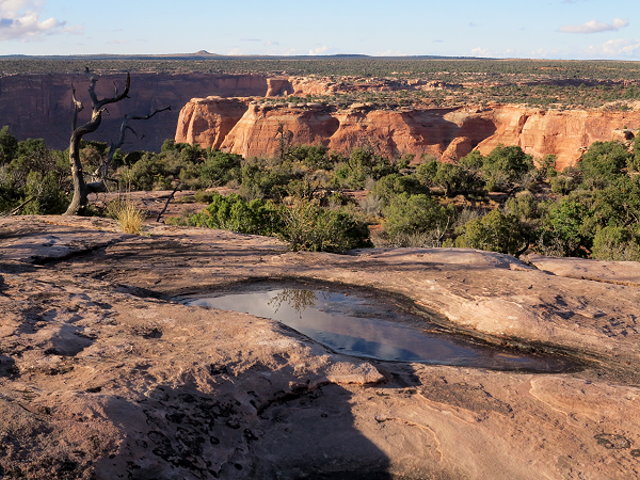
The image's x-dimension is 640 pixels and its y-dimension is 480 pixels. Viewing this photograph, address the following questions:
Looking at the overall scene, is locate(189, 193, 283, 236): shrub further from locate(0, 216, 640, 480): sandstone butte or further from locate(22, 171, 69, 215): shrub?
locate(0, 216, 640, 480): sandstone butte

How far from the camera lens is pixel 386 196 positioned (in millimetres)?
23312

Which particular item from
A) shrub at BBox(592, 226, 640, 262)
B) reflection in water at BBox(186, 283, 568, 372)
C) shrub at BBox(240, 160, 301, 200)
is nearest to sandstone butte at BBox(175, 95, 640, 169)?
shrub at BBox(240, 160, 301, 200)

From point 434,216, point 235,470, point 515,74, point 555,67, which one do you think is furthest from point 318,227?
point 555,67

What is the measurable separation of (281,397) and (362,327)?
1739mm

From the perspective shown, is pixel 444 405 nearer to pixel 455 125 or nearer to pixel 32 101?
pixel 455 125

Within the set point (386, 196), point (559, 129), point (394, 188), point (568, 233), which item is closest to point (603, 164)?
point (559, 129)

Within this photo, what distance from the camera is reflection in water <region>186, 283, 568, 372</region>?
14.4 ft

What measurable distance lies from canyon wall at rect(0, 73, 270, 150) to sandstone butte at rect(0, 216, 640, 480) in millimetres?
51415

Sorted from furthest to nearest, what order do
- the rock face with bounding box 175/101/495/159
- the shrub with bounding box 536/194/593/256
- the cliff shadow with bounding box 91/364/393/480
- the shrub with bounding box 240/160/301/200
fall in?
1. the rock face with bounding box 175/101/495/159
2. the shrub with bounding box 240/160/301/200
3. the shrub with bounding box 536/194/593/256
4. the cliff shadow with bounding box 91/364/393/480

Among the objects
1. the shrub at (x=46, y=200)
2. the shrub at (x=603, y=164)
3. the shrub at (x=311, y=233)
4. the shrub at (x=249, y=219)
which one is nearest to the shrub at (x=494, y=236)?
the shrub at (x=249, y=219)

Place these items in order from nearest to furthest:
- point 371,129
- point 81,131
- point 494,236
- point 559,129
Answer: point 81,131 → point 494,236 → point 559,129 → point 371,129

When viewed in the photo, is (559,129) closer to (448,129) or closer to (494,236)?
(448,129)

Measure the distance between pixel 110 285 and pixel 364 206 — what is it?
693 inches

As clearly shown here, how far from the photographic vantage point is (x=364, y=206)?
22.4 m
